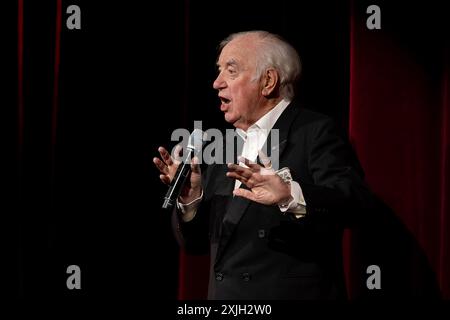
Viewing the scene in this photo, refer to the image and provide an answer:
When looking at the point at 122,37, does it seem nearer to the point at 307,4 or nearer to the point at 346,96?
the point at 307,4

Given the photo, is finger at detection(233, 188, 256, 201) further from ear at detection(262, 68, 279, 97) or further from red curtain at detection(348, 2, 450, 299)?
red curtain at detection(348, 2, 450, 299)

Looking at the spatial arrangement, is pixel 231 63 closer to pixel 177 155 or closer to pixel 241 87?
pixel 241 87

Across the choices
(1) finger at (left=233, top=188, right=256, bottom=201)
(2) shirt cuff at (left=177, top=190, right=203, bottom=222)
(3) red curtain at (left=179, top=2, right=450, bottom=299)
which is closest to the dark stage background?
(3) red curtain at (left=179, top=2, right=450, bottom=299)

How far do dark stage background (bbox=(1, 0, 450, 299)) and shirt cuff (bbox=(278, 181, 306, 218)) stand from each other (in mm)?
785

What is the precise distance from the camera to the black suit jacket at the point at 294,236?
5.47 feet

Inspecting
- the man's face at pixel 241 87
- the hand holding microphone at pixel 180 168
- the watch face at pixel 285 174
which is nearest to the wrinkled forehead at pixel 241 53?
the man's face at pixel 241 87

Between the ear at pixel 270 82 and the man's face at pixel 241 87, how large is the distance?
2 centimetres

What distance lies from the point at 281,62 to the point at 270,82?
0.07 meters

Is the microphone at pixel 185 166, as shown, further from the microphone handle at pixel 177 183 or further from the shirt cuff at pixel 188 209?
the shirt cuff at pixel 188 209

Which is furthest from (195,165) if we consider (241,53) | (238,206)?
(241,53)

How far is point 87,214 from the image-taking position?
2.46m

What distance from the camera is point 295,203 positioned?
152 centimetres

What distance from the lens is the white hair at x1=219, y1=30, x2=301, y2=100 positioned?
1.93 meters

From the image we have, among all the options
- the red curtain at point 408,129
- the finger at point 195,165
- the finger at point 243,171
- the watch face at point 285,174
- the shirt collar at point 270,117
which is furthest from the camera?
the red curtain at point 408,129
